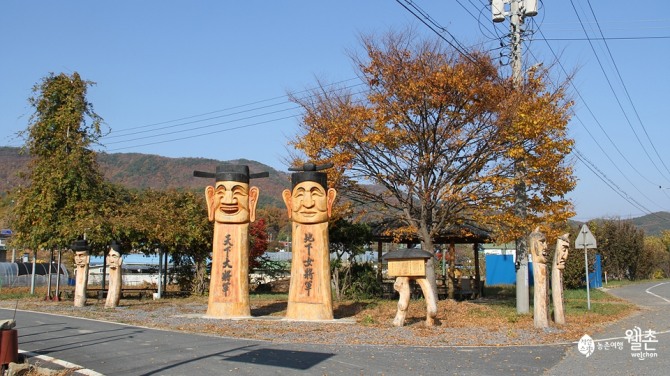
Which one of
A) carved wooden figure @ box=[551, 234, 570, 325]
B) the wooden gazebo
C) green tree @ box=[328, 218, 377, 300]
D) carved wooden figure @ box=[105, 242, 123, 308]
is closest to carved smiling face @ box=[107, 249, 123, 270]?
carved wooden figure @ box=[105, 242, 123, 308]

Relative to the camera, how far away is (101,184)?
25.7m

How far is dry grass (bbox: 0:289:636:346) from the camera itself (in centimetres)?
1221

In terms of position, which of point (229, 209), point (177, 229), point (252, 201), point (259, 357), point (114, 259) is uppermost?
point (252, 201)

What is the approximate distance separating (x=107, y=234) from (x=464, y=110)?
14.0m

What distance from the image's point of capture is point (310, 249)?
52.1 feet

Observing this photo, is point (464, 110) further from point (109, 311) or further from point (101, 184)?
point (101, 184)

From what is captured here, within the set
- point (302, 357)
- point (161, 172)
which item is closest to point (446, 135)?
point (302, 357)

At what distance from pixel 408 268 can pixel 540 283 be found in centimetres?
293

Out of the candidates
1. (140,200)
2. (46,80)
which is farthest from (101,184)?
(46,80)

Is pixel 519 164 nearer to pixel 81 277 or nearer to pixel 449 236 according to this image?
pixel 449 236

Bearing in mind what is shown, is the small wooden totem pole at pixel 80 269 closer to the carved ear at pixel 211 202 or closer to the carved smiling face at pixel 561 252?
the carved ear at pixel 211 202

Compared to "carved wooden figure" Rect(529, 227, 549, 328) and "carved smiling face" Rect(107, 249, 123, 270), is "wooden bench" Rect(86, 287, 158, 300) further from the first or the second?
"carved wooden figure" Rect(529, 227, 549, 328)

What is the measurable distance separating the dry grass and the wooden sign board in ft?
4.03

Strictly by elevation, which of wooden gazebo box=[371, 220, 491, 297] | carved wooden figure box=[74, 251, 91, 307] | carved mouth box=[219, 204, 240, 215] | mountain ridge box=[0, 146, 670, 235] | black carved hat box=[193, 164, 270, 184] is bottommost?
carved wooden figure box=[74, 251, 91, 307]
